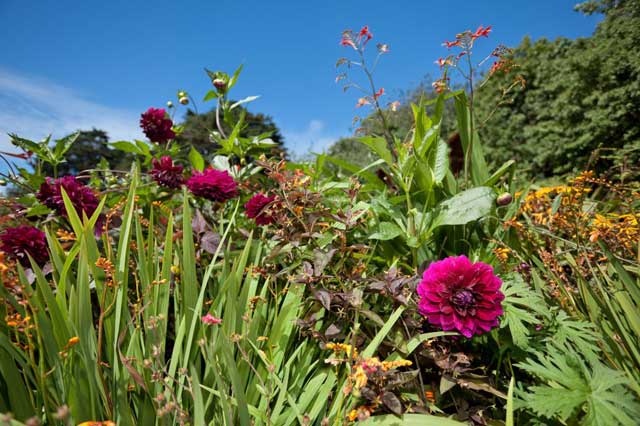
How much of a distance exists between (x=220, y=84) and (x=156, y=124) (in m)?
0.44

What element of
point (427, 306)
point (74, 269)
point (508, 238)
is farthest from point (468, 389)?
point (74, 269)

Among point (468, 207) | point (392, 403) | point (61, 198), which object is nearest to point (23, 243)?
point (61, 198)

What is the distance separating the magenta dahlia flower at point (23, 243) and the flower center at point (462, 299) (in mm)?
1394

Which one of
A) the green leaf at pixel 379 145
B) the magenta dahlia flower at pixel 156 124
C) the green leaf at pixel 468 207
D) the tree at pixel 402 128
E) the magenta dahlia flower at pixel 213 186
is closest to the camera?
the green leaf at pixel 468 207

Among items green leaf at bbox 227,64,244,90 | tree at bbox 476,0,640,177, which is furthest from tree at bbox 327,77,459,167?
green leaf at bbox 227,64,244,90

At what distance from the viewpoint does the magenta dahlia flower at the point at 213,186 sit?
154cm

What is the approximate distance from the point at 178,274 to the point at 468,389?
1.13 m

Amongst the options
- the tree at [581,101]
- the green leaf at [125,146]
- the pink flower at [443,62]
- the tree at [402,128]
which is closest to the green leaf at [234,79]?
the green leaf at [125,146]

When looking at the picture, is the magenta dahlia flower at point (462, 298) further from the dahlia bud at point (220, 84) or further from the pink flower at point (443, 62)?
the dahlia bud at point (220, 84)

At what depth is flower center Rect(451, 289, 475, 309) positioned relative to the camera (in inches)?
37.3

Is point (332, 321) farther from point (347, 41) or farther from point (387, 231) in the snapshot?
point (347, 41)

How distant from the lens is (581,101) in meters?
7.09

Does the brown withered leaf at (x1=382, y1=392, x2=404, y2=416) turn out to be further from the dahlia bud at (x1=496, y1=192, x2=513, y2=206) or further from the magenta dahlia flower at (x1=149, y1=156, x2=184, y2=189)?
the magenta dahlia flower at (x1=149, y1=156, x2=184, y2=189)

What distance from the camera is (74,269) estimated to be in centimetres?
144
